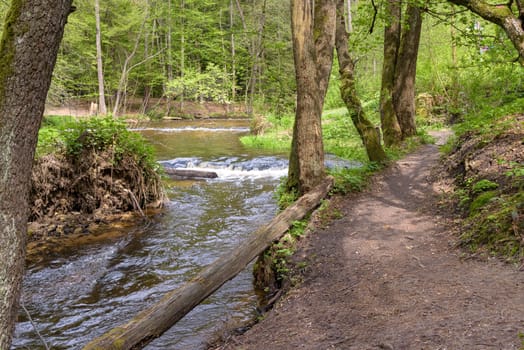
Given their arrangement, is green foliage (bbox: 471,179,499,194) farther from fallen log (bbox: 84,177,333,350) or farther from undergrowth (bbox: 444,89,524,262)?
fallen log (bbox: 84,177,333,350)

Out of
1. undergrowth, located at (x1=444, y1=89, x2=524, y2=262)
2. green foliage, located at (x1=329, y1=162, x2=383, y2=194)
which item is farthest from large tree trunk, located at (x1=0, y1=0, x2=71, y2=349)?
green foliage, located at (x1=329, y1=162, x2=383, y2=194)

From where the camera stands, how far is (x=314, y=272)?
5461 millimetres

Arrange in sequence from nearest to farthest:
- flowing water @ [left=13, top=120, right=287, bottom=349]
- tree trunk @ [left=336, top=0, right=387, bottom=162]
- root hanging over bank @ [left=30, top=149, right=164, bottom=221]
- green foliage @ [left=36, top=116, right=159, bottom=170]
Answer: flowing water @ [left=13, top=120, right=287, bottom=349], root hanging over bank @ [left=30, top=149, right=164, bottom=221], green foliage @ [left=36, top=116, right=159, bottom=170], tree trunk @ [left=336, top=0, right=387, bottom=162]

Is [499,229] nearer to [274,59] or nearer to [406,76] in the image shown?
[274,59]

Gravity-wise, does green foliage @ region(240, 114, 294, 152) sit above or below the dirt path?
above

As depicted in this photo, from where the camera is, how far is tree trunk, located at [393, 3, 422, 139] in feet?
44.8

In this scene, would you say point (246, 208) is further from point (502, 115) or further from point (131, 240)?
point (502, 115)

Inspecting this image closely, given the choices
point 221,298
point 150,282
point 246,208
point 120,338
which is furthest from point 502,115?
point 120,338

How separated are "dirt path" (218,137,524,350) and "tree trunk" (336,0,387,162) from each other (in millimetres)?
3857

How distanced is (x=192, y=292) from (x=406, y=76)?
11976 mm

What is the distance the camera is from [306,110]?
759 centimetres

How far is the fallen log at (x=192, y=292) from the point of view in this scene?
3.76 meters

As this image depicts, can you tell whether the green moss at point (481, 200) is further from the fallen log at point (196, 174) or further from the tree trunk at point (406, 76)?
the fallen log at point (196, 174)

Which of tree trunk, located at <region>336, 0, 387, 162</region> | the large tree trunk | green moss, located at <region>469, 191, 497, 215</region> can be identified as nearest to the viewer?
the large tree trunk
